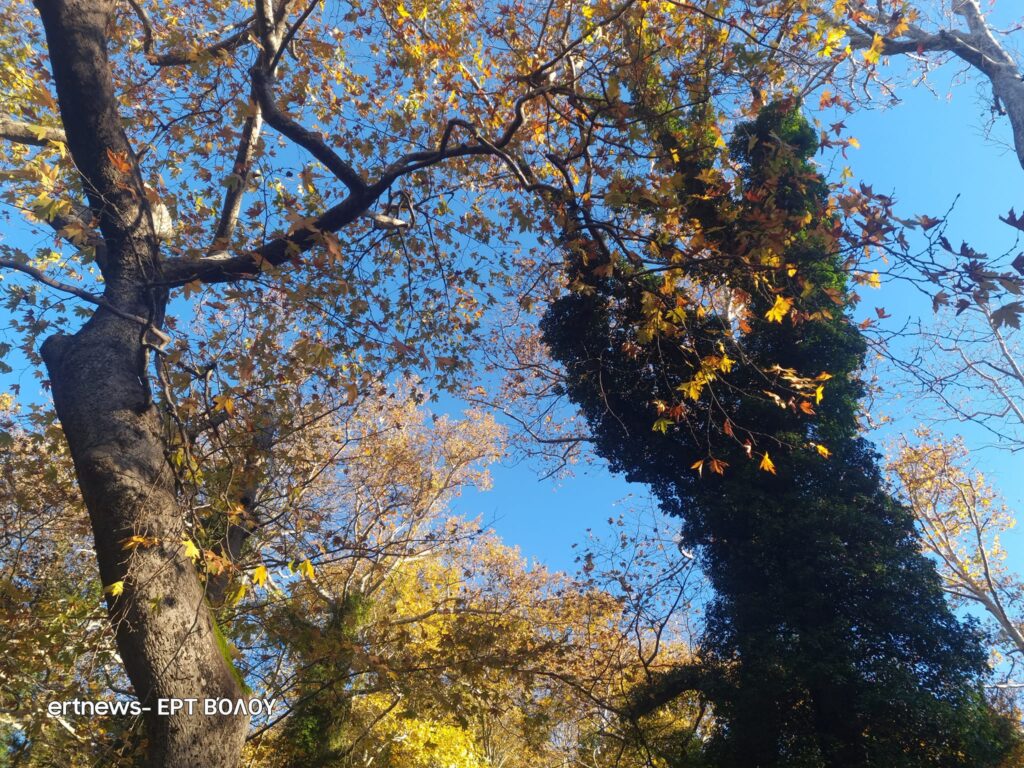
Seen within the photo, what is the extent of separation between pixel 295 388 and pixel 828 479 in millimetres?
6219

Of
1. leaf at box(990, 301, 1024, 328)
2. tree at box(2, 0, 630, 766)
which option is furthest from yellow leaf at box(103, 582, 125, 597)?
leaf at box(990, 301, 1024, 328)

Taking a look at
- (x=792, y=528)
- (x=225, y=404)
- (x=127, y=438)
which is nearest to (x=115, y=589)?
(x=127, y=438)

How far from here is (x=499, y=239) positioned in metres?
7.36

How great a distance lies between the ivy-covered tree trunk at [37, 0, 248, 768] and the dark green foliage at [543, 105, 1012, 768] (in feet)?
12.1

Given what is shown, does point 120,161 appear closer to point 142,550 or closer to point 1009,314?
point 142,550

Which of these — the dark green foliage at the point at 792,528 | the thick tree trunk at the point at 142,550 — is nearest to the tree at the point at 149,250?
the thick tree trunk at the point at 142,550

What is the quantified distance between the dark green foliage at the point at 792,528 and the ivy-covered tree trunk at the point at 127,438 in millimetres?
3694

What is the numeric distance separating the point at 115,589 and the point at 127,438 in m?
0.95

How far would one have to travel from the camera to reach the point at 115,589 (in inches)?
111

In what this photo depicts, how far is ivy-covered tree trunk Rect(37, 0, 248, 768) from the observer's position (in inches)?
114

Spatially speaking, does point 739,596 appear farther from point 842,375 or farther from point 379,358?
point 379,358

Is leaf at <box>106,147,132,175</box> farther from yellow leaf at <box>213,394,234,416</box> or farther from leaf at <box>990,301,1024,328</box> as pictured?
leaf at <box>990,301,1024,328</box>

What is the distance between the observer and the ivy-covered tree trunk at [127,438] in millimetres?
2898

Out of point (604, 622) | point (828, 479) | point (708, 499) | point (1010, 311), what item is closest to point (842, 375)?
point (828, 479)
